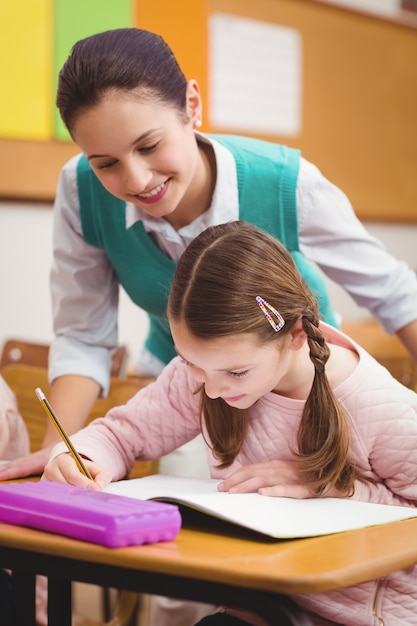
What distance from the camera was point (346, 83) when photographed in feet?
12.6

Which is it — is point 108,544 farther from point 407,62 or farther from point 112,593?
point 407,62

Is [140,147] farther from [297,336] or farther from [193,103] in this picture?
[297,336]

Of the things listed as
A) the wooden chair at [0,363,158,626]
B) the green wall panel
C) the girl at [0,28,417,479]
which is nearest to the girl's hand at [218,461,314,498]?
the girl at [0,28,417,479]

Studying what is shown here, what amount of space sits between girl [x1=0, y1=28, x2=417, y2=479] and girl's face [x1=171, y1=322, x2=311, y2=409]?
32 cm

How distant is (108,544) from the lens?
0.92 metres

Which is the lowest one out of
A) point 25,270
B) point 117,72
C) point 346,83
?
point 25,270

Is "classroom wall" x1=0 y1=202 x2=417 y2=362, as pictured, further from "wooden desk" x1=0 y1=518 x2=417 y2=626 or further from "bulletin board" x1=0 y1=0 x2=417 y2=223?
"wooden desk" x1=0 y1=518 x2=417 y2=626

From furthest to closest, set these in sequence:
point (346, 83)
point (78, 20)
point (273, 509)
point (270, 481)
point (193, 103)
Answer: point (346, 83)
point (78, 20)
point (193, 103)
point (270, 481)
point (273, 509)

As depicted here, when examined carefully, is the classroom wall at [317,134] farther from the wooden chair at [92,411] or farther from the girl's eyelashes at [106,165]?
the girl's eyelashes at [106,165]

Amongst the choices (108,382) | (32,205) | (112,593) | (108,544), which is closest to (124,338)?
(32,205)

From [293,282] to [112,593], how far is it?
2033mm

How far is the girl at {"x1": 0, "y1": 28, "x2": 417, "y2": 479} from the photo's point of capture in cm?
141

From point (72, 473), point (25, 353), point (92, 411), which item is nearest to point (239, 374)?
point (72, 473)

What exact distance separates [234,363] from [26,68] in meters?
1.96
